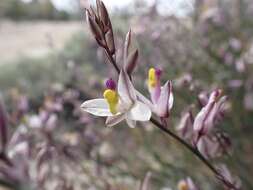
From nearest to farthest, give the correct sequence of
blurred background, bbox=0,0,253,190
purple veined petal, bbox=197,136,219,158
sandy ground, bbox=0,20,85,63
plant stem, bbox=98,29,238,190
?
plant stem, bbox=98,29,238,190 < purple veined petal, bbox=197,136,219,158 < blurred background, bbox=0,0,253,190 < sandy ground, bbox=0,20,85,63

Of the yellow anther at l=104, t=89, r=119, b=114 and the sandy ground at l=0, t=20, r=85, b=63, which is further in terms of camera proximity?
the sandy ground at l=0, t=20, r=85, b=63

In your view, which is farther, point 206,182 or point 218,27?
point 218,27

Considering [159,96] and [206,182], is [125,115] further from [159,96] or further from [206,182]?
[206,182]

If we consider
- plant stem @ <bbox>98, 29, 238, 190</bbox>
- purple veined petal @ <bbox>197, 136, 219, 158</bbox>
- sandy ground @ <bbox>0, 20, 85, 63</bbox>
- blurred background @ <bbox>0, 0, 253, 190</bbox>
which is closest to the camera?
plant stem @ <bbox>98, 29, 238, 190</bbox>

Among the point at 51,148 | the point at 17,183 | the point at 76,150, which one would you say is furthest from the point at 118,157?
the point at 17,183

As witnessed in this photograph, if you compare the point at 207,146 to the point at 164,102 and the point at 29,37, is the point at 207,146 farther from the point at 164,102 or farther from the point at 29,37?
the point at 29,37

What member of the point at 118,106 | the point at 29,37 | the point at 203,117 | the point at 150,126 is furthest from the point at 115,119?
the point at 29,37

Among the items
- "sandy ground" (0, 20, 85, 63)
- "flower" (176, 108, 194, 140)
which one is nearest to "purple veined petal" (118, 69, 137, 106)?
"flower" (176, 108, 194, 140)

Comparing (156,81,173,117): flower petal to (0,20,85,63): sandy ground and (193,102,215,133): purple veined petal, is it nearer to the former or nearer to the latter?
(193,102,215,133): purple veined petal
